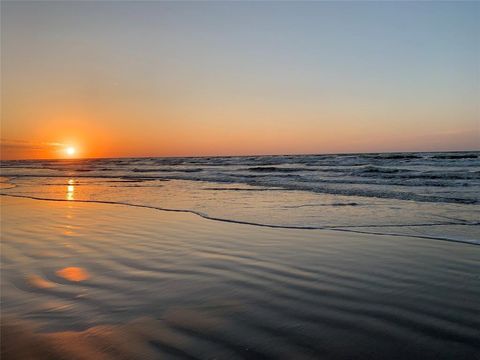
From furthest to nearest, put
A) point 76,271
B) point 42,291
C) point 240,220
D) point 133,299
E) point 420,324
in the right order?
point 240,220 → point 76,271 → point 42,291 → point 133,299 → point 420,324

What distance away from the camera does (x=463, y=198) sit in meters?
11.9

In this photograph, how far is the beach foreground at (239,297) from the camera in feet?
8.57

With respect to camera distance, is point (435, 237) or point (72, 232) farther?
point (72, 232)

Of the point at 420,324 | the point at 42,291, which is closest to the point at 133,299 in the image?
the point at 42,291

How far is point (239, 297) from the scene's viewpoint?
11.7 feet

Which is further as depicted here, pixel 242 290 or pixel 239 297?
pixel 242 290

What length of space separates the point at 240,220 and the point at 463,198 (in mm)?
7964

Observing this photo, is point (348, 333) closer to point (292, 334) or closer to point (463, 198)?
point (292, 334)

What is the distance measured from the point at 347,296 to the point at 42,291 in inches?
120

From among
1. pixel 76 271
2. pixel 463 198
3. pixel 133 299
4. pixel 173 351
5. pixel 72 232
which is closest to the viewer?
pixel 173 351

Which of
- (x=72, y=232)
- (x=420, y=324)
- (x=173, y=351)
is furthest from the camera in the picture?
(x=72, y=232)

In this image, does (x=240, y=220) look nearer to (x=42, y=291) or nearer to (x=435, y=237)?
(x=435, y=237)

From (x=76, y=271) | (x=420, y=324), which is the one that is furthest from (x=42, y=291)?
(x=420, y=324)

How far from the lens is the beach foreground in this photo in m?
2.61
